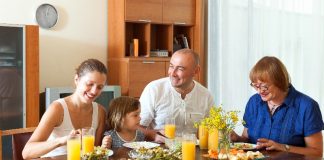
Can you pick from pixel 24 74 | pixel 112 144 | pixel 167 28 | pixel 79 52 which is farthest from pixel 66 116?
pixel 167 28

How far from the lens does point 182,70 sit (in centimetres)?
280

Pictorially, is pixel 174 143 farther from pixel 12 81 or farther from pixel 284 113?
pixel 12 81

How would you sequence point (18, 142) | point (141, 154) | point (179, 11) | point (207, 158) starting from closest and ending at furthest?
point (141, 154)
point (207, 158)
point (18, 142)
point (179, 11)

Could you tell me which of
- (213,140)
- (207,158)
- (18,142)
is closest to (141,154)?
(207,158)

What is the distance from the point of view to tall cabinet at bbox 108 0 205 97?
4410 mm

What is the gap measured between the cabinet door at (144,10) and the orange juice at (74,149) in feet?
8.86

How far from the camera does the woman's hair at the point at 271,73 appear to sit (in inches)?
93.3

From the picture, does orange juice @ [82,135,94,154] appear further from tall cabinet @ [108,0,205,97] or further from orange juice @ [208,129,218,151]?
tall cabinet @ [108,0,205,97]

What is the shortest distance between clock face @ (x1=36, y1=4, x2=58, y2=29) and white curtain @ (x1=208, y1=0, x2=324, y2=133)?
6.25ft

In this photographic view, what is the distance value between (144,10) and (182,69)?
1.84 m

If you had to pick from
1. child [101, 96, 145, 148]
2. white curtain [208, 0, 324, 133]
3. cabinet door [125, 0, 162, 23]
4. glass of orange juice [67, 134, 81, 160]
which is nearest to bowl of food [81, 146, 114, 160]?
glass of orange juice [67, 134, 81, 160]

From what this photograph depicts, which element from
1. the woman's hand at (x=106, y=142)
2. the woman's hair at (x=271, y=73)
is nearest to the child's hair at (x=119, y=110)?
the woman's hand at (x=106, y=142)

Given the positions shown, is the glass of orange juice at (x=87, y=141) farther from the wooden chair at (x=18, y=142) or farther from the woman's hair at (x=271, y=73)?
the woman's hair at (x=271, y=73)

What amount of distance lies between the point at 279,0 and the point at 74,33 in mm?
2257
